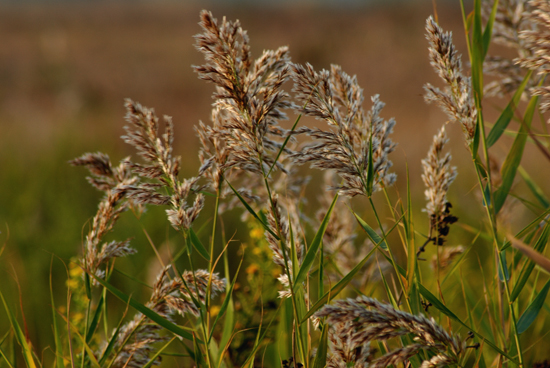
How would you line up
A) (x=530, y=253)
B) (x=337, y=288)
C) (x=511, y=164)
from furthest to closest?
(x=511, y=164) → (x=337, y=288) → (x=530, y=253)

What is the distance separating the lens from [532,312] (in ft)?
3.34

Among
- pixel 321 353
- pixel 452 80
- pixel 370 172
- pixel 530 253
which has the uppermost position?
pixel 452 80

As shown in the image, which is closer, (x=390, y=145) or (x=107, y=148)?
(x=390, y=145)

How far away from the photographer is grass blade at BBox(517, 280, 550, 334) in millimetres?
1004

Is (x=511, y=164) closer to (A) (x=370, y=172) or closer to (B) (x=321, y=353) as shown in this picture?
(A) (x=370, y=172)

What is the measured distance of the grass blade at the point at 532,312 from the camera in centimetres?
100

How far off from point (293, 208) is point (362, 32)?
2454cm

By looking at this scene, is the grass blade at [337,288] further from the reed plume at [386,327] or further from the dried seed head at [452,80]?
the dried seed head at [452,80]

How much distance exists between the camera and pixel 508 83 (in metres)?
1.69

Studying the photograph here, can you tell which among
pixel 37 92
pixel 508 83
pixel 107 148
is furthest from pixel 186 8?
pixel 508 83

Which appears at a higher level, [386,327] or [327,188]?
[327,188]

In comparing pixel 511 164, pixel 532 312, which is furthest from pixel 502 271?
pixel 511 164

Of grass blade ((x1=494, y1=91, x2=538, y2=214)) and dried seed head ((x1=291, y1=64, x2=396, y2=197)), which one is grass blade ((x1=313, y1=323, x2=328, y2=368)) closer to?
dried seed head ((x1=291, y1=64, x2=396, y2=197))

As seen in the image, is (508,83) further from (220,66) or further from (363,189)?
(220,66)
